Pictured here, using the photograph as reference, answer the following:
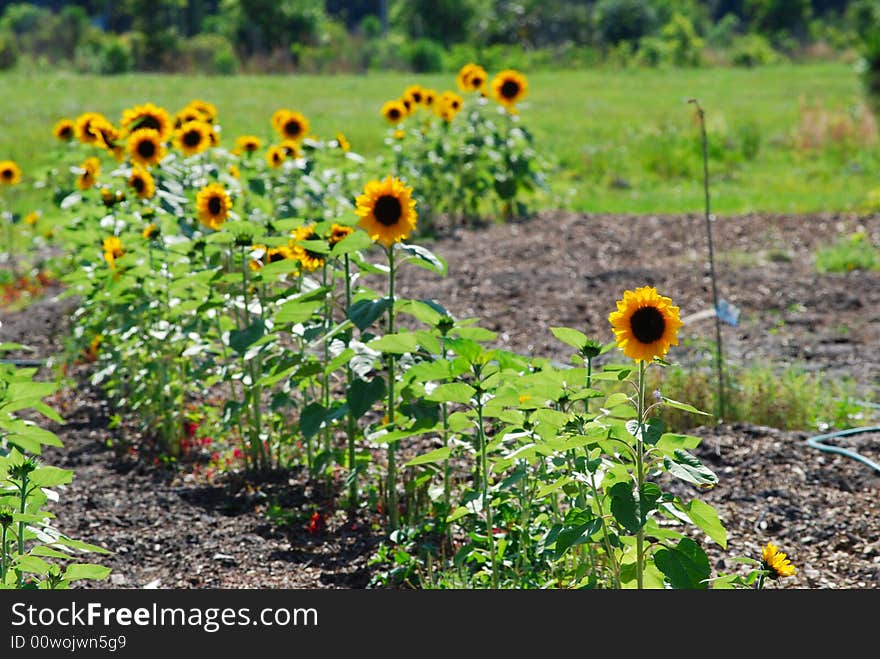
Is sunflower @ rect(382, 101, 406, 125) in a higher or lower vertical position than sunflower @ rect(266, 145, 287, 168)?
higher

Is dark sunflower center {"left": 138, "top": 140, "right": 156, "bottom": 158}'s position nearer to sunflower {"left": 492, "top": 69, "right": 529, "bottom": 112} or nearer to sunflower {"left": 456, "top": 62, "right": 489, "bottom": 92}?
sunflower {"left": 492, "top": 69, "right": 529, "bottom": 112}

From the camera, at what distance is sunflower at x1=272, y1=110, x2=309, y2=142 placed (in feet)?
20.3

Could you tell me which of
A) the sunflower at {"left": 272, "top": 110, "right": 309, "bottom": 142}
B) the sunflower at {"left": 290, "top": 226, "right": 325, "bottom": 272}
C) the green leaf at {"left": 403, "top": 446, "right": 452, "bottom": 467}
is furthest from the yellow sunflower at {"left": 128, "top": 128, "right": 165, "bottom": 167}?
the green leaf at {"left": 403, "top": 446, "right": 452, "bottom": 467}

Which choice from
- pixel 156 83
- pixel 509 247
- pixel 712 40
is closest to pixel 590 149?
pixel 509 247

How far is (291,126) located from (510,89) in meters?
2.46

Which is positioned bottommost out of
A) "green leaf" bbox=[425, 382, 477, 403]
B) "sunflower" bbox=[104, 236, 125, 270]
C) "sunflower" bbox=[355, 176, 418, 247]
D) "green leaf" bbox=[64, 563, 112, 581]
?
"green leaf" bbox=[64, 563, 112, 581]

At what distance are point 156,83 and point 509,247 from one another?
642 inches

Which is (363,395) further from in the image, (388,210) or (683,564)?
(683,564)

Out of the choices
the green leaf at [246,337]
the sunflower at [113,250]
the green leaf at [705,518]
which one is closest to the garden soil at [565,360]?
the green leaf at [705,518]

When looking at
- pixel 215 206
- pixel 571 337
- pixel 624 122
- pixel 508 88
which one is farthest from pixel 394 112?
pixel 624 122

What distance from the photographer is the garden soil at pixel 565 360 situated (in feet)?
12.0

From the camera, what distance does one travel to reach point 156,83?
22656 millimetres

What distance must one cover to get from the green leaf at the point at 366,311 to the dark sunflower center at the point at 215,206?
1.27 meters

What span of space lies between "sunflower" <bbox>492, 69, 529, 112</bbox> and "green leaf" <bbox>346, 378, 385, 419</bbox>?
16.7ft
